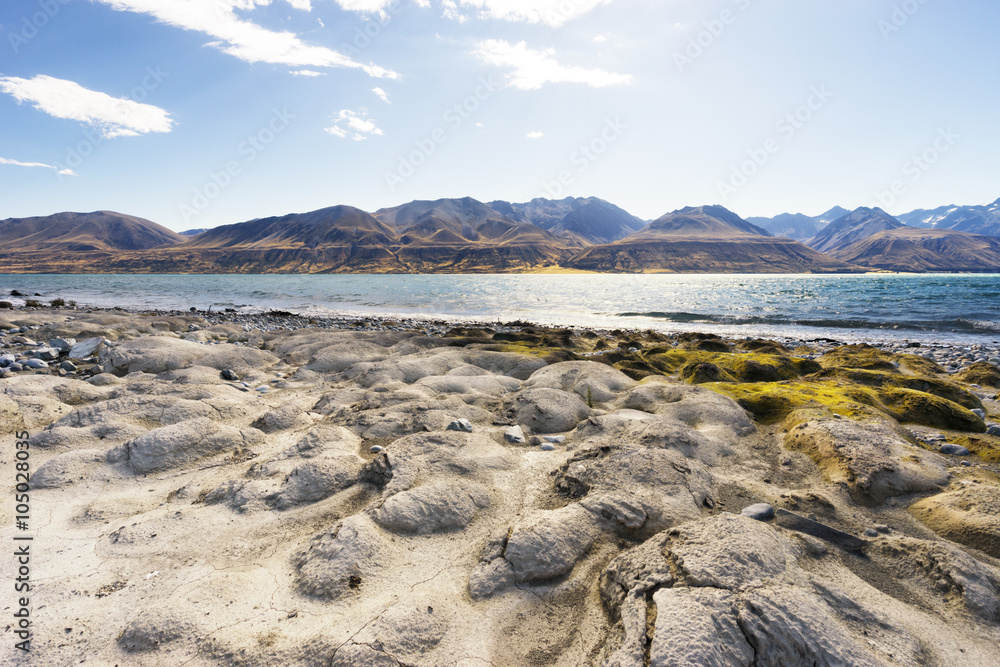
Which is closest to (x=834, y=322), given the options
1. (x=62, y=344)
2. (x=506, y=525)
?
(x=506, y=525)

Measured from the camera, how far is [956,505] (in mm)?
4961

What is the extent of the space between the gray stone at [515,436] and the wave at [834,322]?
1325 inches

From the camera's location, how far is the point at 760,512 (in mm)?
4961

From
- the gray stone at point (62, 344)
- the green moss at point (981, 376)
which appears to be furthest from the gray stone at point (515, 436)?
the gray stone at point (62, 344)

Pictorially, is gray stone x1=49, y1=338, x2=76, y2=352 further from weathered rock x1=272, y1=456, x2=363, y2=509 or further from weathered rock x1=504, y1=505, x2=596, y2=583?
weathered rock x1=504, y1=505, x2=596, y2=583

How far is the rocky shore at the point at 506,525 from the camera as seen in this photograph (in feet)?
11.1

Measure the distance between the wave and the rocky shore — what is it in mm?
28780

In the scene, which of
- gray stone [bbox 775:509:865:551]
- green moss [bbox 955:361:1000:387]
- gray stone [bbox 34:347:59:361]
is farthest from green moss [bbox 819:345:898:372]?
gray stone [bbox 34:347:59:361]

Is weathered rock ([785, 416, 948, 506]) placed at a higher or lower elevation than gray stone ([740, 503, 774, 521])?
higher

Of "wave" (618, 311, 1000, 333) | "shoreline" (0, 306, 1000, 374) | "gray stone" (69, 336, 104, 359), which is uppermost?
"gray stone" (69, 336, 104, 359)

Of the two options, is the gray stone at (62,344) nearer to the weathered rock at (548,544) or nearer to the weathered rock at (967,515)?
the weathered rock at (548,544)

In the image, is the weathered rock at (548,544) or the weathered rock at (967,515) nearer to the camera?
the weathered rock at (548,544)

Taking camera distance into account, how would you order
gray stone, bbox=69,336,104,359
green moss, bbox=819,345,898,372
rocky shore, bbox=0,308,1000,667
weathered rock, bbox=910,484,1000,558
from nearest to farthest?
rocky shore, bbox=0,308,1000,667
weathered rock, bbox=910,484,1000,558
gray stone, bbox=69,336,104,359
green moss, bbox=819,345,898,372

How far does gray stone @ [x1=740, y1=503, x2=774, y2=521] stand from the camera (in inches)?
194
